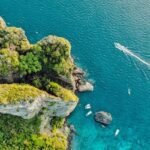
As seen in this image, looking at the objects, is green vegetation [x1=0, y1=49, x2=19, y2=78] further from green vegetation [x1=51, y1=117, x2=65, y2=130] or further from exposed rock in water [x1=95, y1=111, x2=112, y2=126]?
exposed rock in water [x1=95, y1=111, x2=112, y2=126]

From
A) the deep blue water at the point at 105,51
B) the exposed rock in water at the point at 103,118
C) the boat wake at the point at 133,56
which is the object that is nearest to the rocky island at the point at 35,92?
the deep blue water at the point at 105,51

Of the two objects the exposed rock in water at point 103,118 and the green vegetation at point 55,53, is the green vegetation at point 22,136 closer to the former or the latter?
the green vegetation at point 55,53

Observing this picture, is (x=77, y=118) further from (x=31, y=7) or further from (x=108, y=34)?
(x=31, y=7)

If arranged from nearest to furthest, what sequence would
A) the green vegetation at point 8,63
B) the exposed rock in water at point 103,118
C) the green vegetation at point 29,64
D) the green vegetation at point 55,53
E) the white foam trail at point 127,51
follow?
the green vegetation at point 8,63 < the green vegetation at point 29,64 < the green vegetation at point 55,53 < the exposed rock in water at point 103,118 < the white foam trail at point 127,51

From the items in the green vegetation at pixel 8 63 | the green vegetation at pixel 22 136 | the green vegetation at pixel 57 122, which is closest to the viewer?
the green vegetation at pixel 22 136

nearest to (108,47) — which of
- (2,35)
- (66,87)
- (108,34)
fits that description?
(108,34)

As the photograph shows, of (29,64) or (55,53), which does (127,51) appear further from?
(29,64)

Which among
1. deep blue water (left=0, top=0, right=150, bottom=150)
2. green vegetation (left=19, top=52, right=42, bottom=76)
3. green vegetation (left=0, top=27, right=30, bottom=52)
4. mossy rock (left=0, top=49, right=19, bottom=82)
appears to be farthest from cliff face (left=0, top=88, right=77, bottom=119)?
green vegetation (left=0, top=27, right=30, bottom=52)
